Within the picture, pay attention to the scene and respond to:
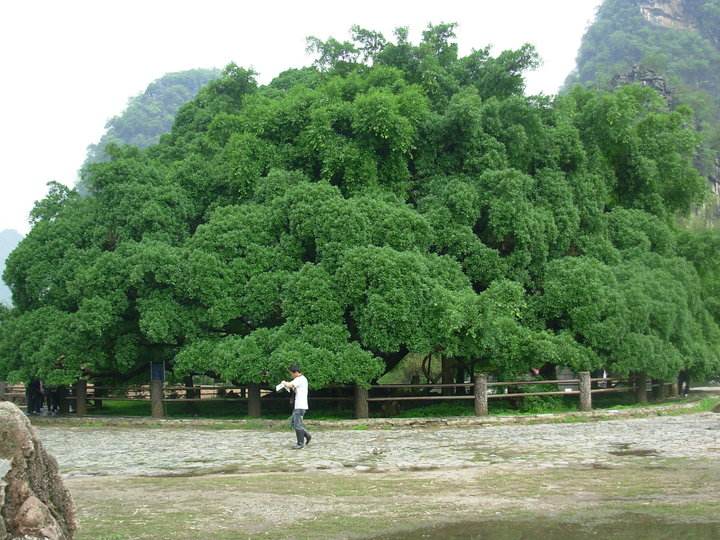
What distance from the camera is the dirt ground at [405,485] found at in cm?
662

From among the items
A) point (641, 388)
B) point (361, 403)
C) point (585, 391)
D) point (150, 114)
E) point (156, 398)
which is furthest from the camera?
point (150, 114)

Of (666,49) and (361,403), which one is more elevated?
(666,49)

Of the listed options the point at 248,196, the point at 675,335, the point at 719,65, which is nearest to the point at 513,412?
the point at 675,335

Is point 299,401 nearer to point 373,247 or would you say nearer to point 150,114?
point 373,247

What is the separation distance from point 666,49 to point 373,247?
73.5 meters

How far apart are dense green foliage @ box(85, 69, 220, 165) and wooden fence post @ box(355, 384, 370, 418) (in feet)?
243

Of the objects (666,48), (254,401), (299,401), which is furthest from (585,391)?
(666,48)

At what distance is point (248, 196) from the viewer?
20.0 metres

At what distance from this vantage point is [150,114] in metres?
101

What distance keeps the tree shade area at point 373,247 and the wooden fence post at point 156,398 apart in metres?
0.83

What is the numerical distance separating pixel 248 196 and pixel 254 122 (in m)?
2.04

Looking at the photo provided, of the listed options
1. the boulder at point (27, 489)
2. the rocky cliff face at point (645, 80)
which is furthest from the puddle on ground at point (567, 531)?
the rocky cliff face at point (645, 80)

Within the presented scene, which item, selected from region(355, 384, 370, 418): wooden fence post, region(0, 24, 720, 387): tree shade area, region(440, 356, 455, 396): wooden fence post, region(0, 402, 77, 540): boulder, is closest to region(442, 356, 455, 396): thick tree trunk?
region(440, 356, 455, 396): wooden fence post

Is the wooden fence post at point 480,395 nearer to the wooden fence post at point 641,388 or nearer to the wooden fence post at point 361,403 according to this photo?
the wooden fence post at point 361,403
